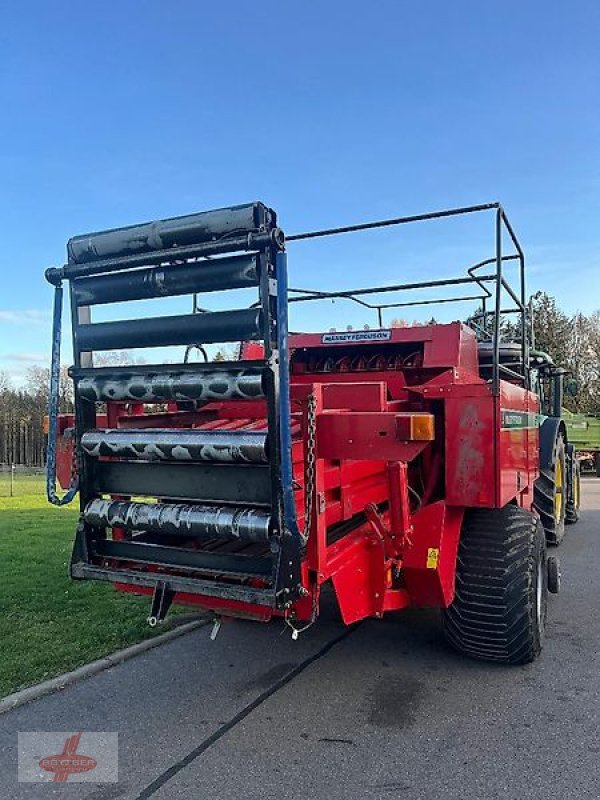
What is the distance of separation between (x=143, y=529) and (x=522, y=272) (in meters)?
3.22

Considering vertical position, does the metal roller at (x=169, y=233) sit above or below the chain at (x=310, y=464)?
above

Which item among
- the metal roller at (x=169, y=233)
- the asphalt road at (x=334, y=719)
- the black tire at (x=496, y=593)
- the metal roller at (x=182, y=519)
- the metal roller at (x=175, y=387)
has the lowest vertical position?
the asphalt road at (x=334, y=719)

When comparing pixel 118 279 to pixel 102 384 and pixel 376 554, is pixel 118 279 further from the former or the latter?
pixel 376 554

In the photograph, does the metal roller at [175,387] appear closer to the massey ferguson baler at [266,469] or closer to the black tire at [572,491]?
the massey ferguson baler at [266,469]

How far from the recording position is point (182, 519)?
300 cm

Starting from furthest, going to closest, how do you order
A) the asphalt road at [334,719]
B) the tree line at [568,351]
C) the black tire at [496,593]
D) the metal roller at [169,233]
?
the tree line at [568,351] → the black tire at [496,593] → the asphalt road at [334,719] → the metal roller at [169,233]

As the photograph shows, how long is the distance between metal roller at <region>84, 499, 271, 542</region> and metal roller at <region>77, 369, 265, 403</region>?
487mm

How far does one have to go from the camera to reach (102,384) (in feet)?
10.4

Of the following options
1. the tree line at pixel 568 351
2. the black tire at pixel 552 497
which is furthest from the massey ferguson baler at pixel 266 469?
the tree line at pixel 568 351

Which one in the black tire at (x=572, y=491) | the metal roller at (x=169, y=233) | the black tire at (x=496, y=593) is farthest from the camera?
the black tire at (x=572, y=491)

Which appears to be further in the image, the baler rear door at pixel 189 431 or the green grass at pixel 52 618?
the green grass at pixel 52 618

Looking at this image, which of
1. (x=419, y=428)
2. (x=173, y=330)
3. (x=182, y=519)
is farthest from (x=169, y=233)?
(x=419, y=428)

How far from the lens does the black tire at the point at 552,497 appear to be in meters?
7.64

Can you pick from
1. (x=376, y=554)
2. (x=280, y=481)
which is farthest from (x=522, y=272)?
(x=280, y=481)
